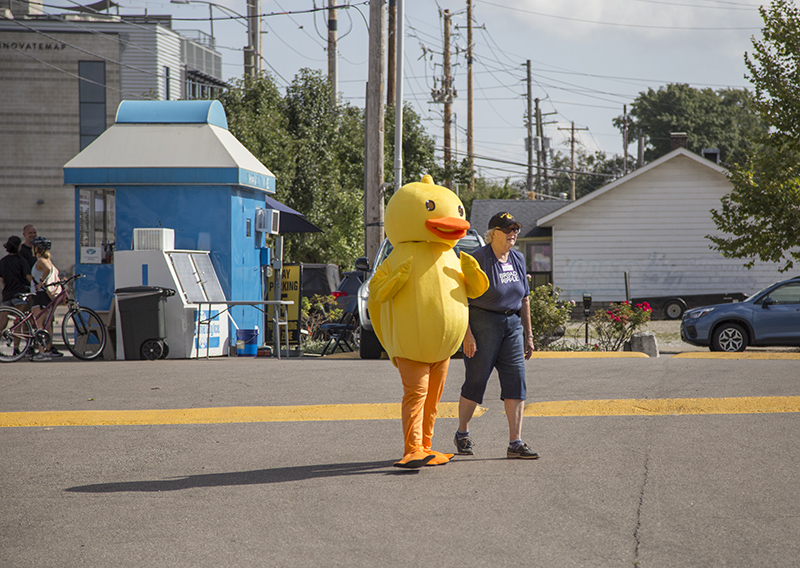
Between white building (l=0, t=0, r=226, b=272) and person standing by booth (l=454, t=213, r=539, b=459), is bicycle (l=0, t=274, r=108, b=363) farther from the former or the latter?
white building (l=0, t=0, r=226, b=272)

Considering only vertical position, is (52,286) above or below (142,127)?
below

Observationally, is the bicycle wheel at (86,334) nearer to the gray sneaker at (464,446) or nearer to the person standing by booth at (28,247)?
the person standing by booth at (28,247)

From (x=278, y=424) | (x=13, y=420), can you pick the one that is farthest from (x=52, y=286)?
(x=278, y=424)

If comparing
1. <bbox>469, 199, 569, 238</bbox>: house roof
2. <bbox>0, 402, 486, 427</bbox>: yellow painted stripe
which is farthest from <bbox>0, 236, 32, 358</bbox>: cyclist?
<bbox>469, 199, 569, 238</bbox>: house roof

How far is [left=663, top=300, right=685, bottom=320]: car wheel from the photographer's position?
95.3ft

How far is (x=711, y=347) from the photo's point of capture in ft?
53.0

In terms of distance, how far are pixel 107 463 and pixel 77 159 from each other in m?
9.50

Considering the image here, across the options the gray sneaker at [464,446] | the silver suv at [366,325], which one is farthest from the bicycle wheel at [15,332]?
the gray sneaker at [464,446]

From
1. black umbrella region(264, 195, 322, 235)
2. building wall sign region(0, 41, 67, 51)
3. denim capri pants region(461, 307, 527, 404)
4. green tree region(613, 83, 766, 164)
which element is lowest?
denim capri pants region(461, 307, 527, 404)

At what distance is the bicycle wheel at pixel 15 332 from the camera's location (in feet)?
41.4

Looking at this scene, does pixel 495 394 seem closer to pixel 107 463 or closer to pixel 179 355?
pixel 107 463

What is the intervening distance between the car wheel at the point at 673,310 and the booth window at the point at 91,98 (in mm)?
24249

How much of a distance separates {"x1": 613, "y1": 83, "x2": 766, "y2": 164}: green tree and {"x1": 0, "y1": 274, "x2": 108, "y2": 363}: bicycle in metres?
63.8

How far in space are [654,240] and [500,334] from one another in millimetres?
25460
